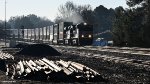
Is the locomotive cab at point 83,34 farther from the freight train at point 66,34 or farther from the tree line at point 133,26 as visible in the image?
the tree line at point 133,26

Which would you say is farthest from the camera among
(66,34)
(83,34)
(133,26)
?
(66,34)

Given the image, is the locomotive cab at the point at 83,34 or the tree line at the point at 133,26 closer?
the tree line at the point at 133,26

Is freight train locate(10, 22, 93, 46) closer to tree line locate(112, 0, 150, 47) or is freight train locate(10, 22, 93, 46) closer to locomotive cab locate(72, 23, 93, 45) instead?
locomotive cab locate(72, 23, 93, 45)

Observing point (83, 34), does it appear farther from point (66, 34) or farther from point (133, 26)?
point (133, 26)

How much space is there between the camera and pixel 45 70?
1678 centimetres

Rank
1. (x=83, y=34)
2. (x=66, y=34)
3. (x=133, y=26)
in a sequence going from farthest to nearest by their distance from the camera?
(x=66, y=34) → (x=83, y=34) → (x=133, y=26)

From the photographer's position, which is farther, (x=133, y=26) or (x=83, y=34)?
(x=83, y=34)

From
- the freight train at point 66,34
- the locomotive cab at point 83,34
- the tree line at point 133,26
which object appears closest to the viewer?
the tree line at point 133,26

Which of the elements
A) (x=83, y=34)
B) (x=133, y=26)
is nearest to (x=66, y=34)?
(x=83, y=34)

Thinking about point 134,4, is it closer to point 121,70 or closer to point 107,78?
point 121,70

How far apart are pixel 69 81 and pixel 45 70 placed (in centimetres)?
189

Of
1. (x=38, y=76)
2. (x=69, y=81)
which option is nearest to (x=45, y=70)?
(x=38, y=76)

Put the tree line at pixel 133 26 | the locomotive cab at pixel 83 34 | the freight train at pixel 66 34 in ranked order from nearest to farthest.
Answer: the tree line at pixel 133 26
the locomotive cab at pixel 83 34
the freight train at pixel 66 34

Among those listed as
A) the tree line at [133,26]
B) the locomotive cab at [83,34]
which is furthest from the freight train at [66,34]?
the tree line at [133,26]
